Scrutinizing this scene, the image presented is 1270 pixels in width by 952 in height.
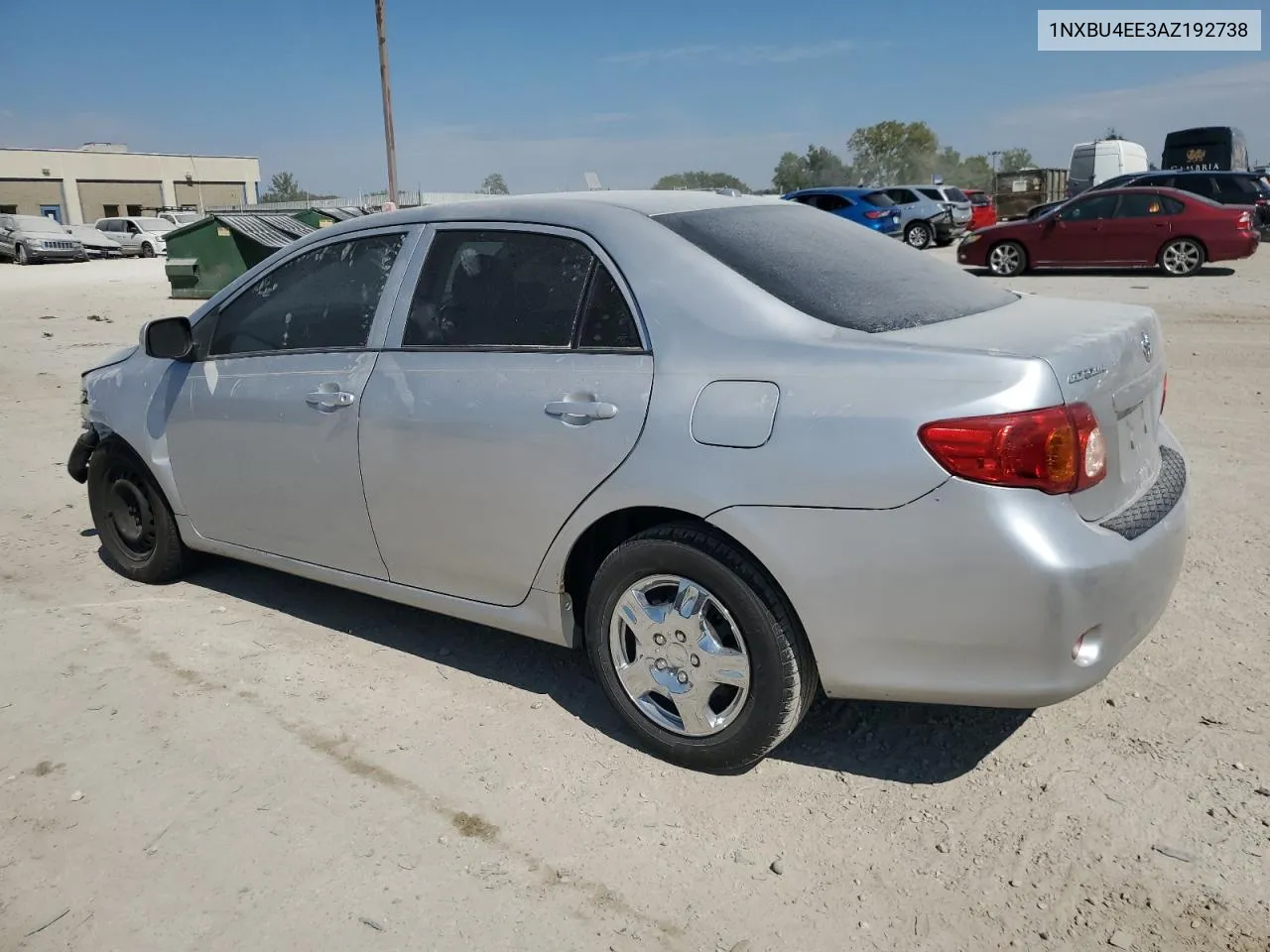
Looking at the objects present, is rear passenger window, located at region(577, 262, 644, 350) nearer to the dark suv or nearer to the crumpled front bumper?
the crumpled front bumper

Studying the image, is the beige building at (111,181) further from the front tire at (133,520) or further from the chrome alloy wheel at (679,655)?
the chrome alloy wheel at (679,655)

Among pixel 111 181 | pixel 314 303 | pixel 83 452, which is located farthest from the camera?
pixel 111 181

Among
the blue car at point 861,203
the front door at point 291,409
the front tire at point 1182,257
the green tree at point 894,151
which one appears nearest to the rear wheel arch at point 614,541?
the front door at point 291,409

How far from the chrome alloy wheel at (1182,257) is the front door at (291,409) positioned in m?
16.7

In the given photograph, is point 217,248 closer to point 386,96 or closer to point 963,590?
point 386,96

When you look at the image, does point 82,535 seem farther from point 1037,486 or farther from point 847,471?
point 1037,486

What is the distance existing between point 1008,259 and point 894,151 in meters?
72.3

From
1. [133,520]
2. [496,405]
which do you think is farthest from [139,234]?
[496,405]

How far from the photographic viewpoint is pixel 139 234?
37094 millimetres

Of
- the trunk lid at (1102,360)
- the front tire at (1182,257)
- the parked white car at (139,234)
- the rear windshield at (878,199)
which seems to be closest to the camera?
the trunk lid at (1102,360)

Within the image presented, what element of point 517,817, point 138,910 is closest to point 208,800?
point 138,910

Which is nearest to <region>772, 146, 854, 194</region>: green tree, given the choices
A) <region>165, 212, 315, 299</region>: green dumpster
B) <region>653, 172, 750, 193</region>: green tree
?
<region>653, 172, 750, 193</region>: green tree

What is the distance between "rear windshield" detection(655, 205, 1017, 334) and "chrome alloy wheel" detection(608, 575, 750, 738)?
0.92 metres

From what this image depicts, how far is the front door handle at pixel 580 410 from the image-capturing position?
10.2 feet
